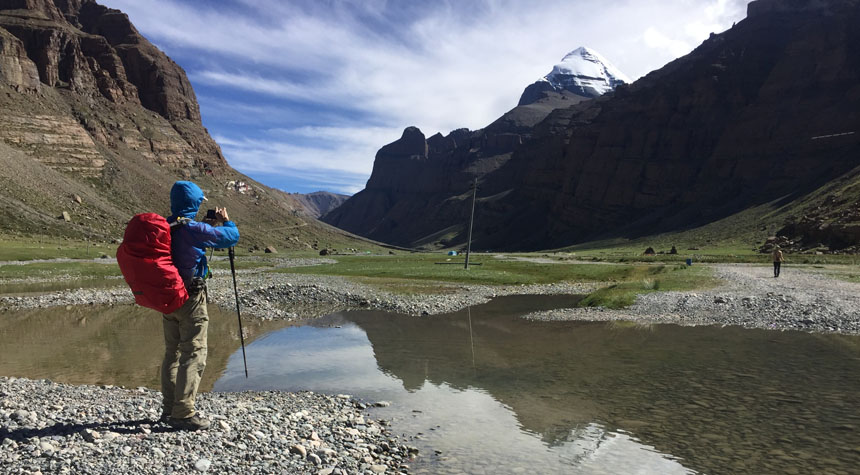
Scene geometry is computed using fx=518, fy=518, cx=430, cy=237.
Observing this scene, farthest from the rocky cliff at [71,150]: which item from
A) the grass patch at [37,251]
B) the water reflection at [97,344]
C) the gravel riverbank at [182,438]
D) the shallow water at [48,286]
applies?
the gravel riverbank at [182,438]

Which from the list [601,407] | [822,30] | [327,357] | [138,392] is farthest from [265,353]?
[822,30]

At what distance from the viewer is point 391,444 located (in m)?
8.88

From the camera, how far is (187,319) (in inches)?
326

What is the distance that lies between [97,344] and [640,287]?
29.9 meters

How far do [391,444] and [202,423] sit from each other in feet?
10.1

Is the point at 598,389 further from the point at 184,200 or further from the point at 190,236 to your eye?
the point at 184,200

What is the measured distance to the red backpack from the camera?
7.60 meters

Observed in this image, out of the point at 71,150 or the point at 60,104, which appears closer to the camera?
the point at 71,150

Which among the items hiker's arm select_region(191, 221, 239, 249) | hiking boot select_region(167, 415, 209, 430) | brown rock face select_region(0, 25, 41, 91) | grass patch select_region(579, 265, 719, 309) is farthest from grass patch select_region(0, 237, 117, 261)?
brown rock face select_region(0, 25, 41, 91)

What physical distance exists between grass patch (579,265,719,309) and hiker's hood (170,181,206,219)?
2299 cm

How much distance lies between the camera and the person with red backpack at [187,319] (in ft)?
26.9

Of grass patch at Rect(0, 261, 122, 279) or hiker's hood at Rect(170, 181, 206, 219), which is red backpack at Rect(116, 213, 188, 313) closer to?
hiker's hood at Rect(170, 181, 206, 219)

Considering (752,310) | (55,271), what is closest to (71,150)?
(55,271)

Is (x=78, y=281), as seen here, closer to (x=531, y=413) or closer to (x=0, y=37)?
(x=531, y=413)
